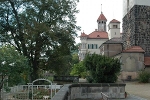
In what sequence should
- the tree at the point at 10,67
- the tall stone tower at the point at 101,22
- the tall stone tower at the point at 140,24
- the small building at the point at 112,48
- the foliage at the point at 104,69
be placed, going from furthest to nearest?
1. the tall stone tower at the point at 101,22
2. the small building at the point at 112,48
3. the tall stone tower at the point at 140,24
4. the foliage at the point at 104,69
5. the tree at the point at 10,67

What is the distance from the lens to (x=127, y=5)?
47719mm

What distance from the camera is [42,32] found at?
26641mm

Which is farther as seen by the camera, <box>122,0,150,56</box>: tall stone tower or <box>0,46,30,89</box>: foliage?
<box>122,0,150,56</box>: tall stone tower

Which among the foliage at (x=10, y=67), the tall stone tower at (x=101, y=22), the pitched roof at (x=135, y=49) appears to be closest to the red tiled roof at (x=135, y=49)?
the pitched roof at (x=135, y=49)

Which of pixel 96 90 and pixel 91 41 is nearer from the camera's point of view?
pixel 96 90

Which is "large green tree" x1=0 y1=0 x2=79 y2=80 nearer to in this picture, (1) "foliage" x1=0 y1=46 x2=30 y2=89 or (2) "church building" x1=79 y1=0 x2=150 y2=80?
(1) "foliage" x1=0 y1=46 x2=30 y2=89

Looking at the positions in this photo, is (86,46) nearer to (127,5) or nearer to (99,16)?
(99,16)

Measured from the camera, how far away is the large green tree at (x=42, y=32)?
90.7 feet

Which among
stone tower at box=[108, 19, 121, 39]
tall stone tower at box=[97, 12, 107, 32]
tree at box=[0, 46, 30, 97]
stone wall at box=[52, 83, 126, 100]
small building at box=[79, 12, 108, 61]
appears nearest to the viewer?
stone wall at box=[52, 83, 126, 100]

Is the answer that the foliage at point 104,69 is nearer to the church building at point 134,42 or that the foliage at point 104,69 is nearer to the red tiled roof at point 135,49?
the church building at point 134,42

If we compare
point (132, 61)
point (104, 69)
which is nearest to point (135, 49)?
point (132, 61)

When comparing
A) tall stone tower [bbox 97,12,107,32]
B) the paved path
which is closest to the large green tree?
the paved path

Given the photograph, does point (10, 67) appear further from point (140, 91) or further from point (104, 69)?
point (140, 91)

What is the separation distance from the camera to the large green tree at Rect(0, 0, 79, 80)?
90.7 ft
